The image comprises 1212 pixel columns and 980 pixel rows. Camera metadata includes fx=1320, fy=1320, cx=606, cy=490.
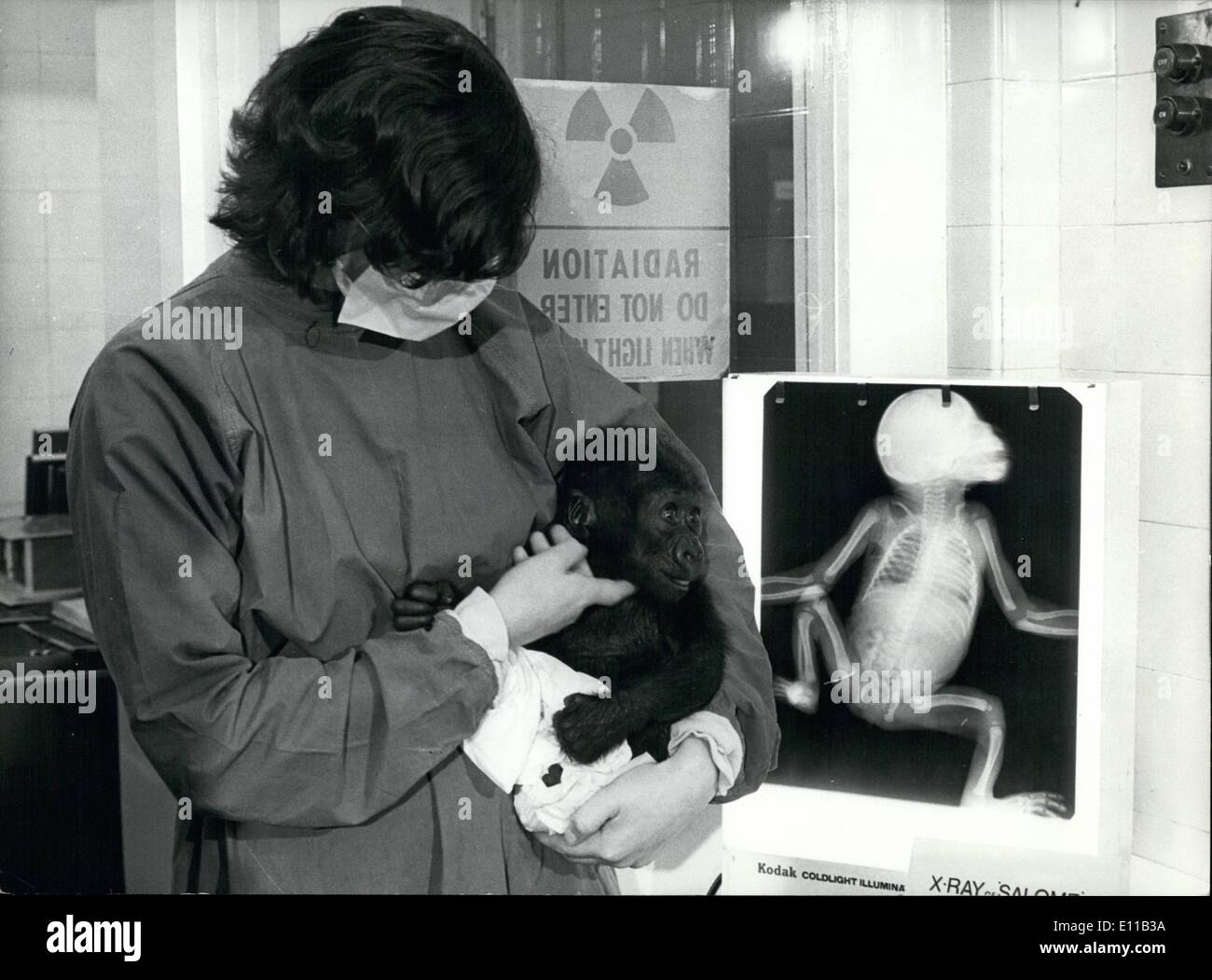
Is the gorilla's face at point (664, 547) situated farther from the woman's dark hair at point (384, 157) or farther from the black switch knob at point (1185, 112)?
the black switch knob at point (1185, 112)

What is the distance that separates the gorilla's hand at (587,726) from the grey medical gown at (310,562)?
0.10 meters

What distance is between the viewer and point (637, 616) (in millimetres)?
1674

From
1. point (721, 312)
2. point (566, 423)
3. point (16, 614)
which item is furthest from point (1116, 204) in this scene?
point (16, 614)

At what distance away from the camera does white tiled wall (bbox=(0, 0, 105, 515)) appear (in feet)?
5.20

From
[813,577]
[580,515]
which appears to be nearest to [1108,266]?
[813,577]

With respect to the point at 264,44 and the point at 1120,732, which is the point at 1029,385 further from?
the point at 264,44

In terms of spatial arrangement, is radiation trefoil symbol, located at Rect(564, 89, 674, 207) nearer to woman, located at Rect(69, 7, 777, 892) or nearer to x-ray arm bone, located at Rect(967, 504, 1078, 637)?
woman, located at Rect(69, 7, 777, 892)

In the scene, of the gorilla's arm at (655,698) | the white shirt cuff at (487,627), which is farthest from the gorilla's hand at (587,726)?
the white shirt cuff at (487,627)

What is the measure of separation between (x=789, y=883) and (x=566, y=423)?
0.74 m

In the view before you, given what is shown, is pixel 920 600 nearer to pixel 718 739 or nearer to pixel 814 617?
pixel 814 617

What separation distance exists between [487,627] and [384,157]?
0.55m

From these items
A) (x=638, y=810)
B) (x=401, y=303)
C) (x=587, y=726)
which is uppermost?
(x=401, y=303)

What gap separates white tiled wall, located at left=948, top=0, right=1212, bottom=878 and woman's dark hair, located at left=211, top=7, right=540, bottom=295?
2.45 ft

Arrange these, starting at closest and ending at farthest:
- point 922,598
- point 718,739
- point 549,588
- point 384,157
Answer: point 384,157, point 549,588, point 718,739, point 922,598
